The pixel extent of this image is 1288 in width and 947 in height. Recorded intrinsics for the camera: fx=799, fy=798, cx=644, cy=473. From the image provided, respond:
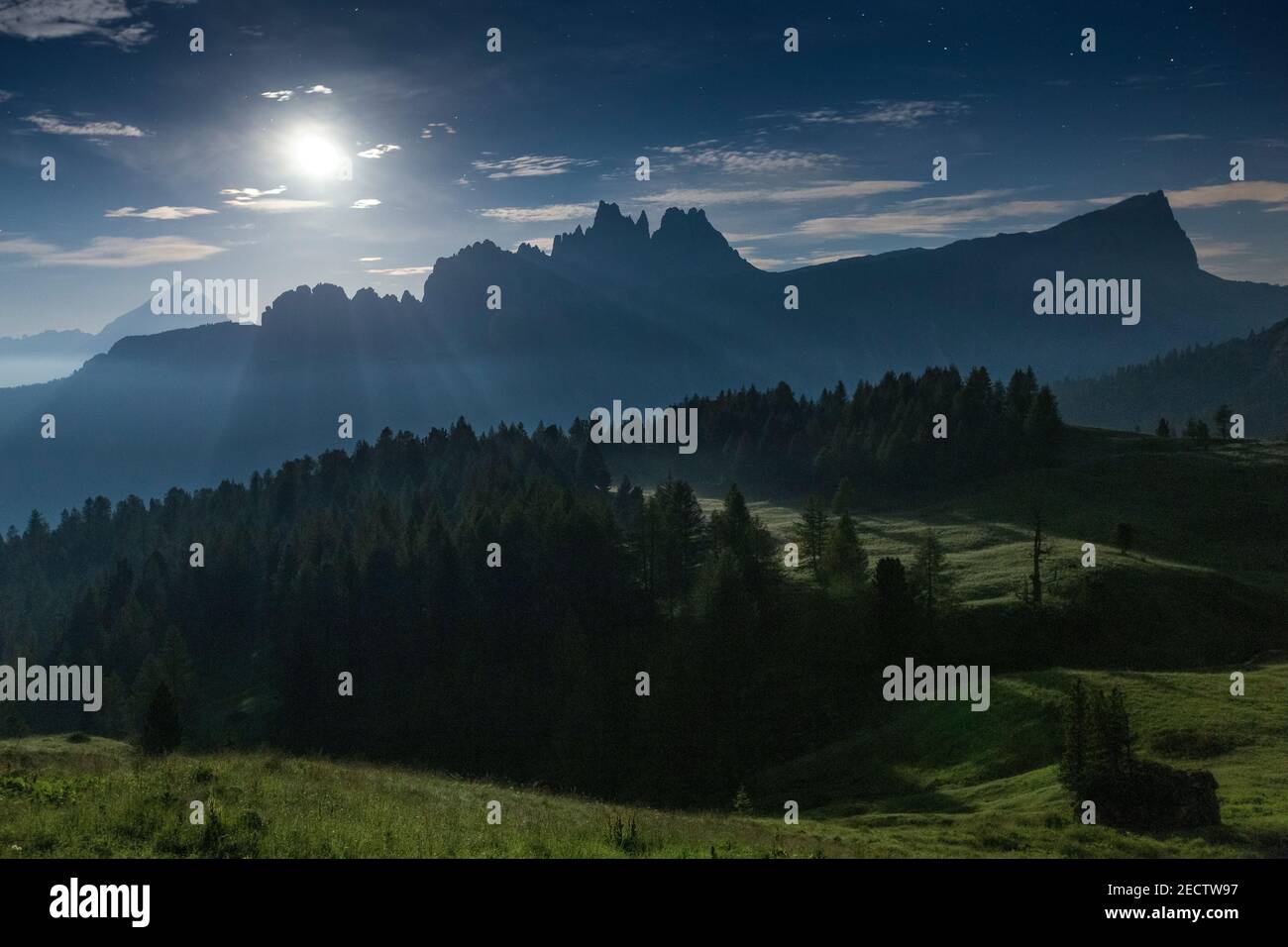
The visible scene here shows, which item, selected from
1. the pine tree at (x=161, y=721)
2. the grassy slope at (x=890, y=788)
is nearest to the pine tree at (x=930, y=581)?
the grassy slope at (x=890, y=788)

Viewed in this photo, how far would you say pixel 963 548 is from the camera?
9294 cm

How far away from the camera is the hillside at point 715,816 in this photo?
1370 cm

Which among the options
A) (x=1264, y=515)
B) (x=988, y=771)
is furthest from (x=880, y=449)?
(x=988, y=771)

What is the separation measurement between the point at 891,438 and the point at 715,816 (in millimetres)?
110818

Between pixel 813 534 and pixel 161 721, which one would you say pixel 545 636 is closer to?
pixel 813 534

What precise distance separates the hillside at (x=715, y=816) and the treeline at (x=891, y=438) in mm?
75030

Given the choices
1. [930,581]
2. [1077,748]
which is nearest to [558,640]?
[930,581]

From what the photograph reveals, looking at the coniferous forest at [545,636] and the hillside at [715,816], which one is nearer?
the hillside at [715,816]

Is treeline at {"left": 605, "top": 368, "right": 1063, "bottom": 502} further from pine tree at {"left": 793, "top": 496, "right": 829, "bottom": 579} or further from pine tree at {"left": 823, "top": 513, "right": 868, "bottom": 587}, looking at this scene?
pine tree at {"left": 823, "top": 513, "right": 868, "bottom": 587}

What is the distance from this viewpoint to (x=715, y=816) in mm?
29641

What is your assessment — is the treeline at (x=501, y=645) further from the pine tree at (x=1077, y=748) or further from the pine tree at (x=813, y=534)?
the pine tree at (x=1077, y=748)

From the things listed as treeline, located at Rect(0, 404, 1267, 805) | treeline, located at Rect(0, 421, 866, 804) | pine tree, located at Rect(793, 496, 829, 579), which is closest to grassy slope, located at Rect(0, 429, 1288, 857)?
treeline, located at Rect(0, 404, 1267, 805)
